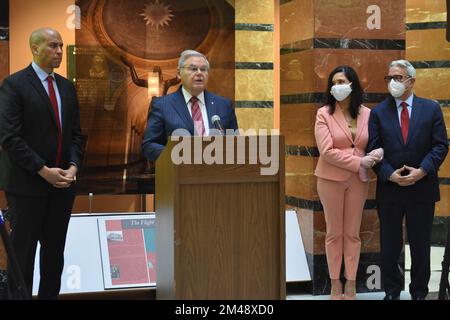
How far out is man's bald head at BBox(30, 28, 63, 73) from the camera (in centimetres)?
457

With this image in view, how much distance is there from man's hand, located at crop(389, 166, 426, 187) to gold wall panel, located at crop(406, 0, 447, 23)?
387cm

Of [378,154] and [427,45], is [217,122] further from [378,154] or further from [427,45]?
[427,45]

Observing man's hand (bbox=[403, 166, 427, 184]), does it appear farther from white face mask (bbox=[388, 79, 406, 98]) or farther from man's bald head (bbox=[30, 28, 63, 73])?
man's bald head (bbox=[30, 28, 63, 73])

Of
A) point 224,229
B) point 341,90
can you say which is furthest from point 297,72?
point 224,229

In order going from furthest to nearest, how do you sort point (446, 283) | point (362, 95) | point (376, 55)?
point (376, 55), point (362, 95), point (446, 283)

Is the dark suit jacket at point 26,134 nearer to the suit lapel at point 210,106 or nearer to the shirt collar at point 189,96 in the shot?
the shirt collar at point 189,96

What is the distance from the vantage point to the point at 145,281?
19.1 feet

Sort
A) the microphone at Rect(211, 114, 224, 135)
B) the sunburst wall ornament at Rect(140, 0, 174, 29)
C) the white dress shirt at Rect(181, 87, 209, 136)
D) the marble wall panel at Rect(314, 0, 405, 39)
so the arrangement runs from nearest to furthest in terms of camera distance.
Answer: the microphone at Rect(211, 114, 224, 135), the white dress shirt at Rect(181, 87, 209, 136), the marble wall panel at Rect(314, 0, 405, 39), the sunburst wall ornament at Rect(140, 0, 174, 29)

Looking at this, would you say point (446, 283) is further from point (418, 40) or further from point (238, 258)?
point (418, 40)

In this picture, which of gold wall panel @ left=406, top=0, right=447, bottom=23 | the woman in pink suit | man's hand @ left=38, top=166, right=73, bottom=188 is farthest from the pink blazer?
gold wall panel @ left=406, top=0, right=447, bottom=23

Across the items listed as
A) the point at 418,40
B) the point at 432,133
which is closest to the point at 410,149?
the point at 432,133

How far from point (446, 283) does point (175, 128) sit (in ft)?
5.92

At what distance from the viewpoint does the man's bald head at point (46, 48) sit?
457 cm

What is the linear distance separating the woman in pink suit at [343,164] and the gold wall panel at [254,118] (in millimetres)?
1943
